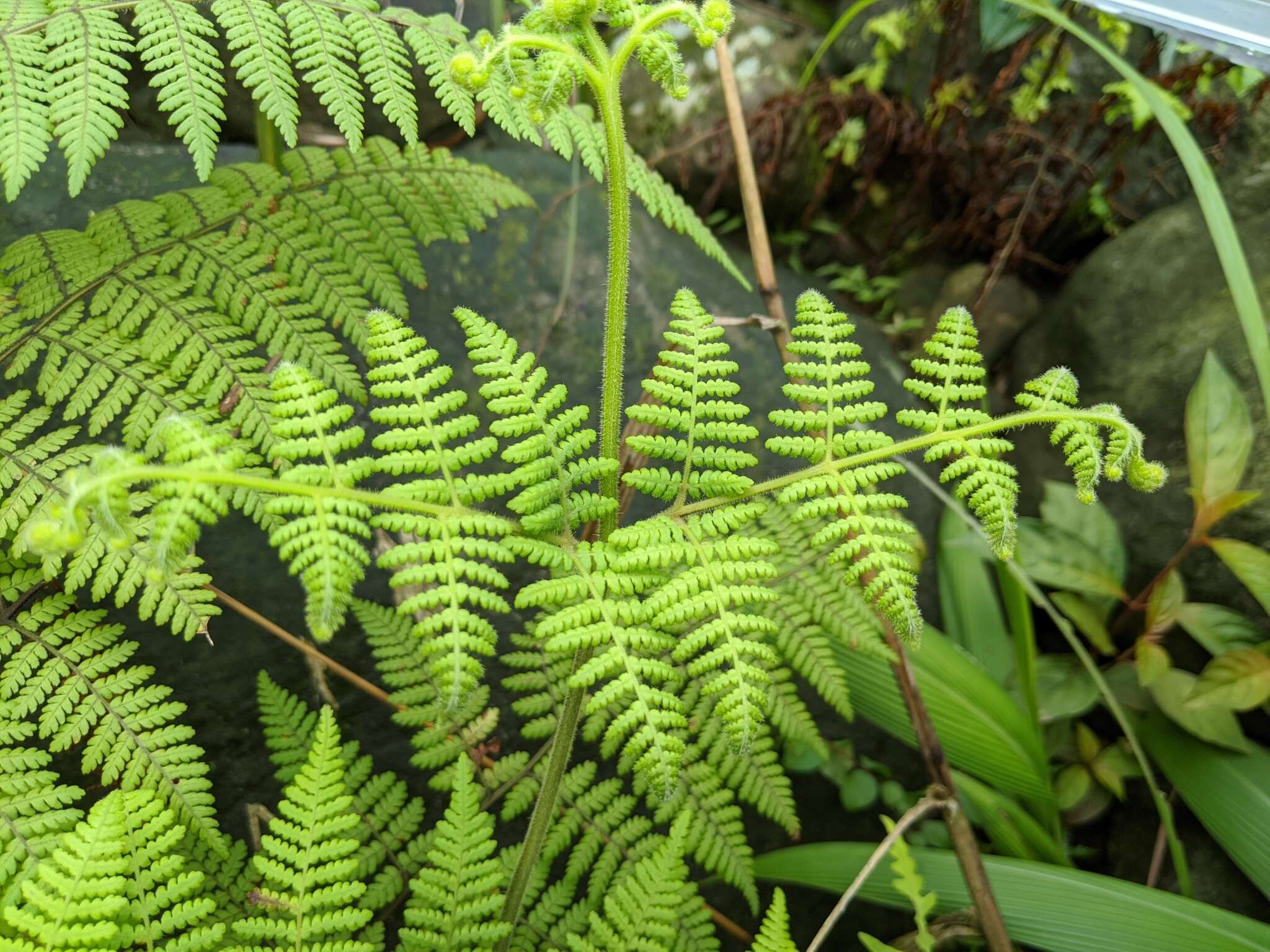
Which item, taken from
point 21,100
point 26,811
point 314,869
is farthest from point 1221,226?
point 26,811

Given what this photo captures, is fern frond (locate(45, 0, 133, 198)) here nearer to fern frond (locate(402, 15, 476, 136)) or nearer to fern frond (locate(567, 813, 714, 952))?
fern frond (locate(402, 15, 476, 136))

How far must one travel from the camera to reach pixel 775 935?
1.17 metres

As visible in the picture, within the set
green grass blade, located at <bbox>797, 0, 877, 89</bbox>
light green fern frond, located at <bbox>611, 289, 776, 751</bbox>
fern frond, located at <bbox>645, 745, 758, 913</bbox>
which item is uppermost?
green grass blade, located at <bbox>797, 0, 877, 89</bbox>

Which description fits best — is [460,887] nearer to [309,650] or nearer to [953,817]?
[309,650]

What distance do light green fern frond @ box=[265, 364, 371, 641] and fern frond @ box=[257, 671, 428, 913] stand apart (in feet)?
2.28

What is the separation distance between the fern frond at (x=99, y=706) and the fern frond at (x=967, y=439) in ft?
3.74

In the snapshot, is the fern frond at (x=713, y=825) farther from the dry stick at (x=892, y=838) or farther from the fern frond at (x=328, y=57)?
the fern frond at (x=328, y=57)

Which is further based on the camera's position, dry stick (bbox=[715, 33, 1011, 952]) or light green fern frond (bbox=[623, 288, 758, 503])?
dry stick (bbox=[715, 33, 1011, 952])

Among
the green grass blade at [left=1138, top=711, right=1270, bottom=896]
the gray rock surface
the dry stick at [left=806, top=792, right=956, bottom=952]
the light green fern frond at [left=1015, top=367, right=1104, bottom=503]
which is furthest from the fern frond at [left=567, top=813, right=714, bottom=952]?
→ the gray rock surface

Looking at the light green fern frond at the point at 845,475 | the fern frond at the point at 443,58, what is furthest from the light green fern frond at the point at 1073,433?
the fern frond at the point at 443,58

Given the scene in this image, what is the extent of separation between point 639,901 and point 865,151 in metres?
2.55

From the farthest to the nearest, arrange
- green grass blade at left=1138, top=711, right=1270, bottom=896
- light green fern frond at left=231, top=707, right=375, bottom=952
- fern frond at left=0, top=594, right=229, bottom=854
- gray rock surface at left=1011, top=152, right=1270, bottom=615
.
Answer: gray rock surface at left=1011, top=152, right=1270, bottom=615 → green grass blade at left=1138, top=711, right=1270, bottom=896 → fern frond at left=0, top=594, right=229, bottom=854 → light green fern frond at left=231, top=707, right=375, bottom=952

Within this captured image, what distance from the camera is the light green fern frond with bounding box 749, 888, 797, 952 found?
46.1 inches

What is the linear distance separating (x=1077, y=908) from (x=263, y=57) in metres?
2.15
